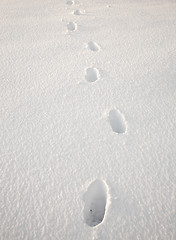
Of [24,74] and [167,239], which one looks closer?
[167,239]

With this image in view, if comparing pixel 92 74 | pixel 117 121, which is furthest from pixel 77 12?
pixel 117 121

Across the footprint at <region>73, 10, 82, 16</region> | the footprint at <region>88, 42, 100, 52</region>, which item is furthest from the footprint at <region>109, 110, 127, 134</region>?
the footprint at <region>73, 10, 82, 16</region>

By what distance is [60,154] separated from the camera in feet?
3.38

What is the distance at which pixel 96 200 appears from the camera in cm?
93

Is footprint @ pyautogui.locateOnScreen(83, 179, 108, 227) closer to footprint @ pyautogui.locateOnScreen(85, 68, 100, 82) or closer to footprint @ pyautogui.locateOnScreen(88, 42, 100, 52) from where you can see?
footprint @ pyautogui.locateOnScreen(85, 68, 100, 82)

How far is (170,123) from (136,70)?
0.56 m

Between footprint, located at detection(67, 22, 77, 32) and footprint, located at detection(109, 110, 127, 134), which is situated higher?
footprint, located at detection(67, 22, 77, 32)

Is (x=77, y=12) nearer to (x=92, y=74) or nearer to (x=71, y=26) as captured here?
(x=71, y=26)

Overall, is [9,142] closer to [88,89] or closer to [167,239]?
[88,89]

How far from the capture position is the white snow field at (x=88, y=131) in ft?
2.76

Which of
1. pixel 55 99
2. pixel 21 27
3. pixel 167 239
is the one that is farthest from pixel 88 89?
pixel 21 27

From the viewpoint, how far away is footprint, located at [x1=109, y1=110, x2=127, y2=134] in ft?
3.77

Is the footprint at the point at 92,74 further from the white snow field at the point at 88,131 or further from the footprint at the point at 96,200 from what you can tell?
the footprint at the point at 96,200

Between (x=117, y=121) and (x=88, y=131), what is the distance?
0.22 meters
